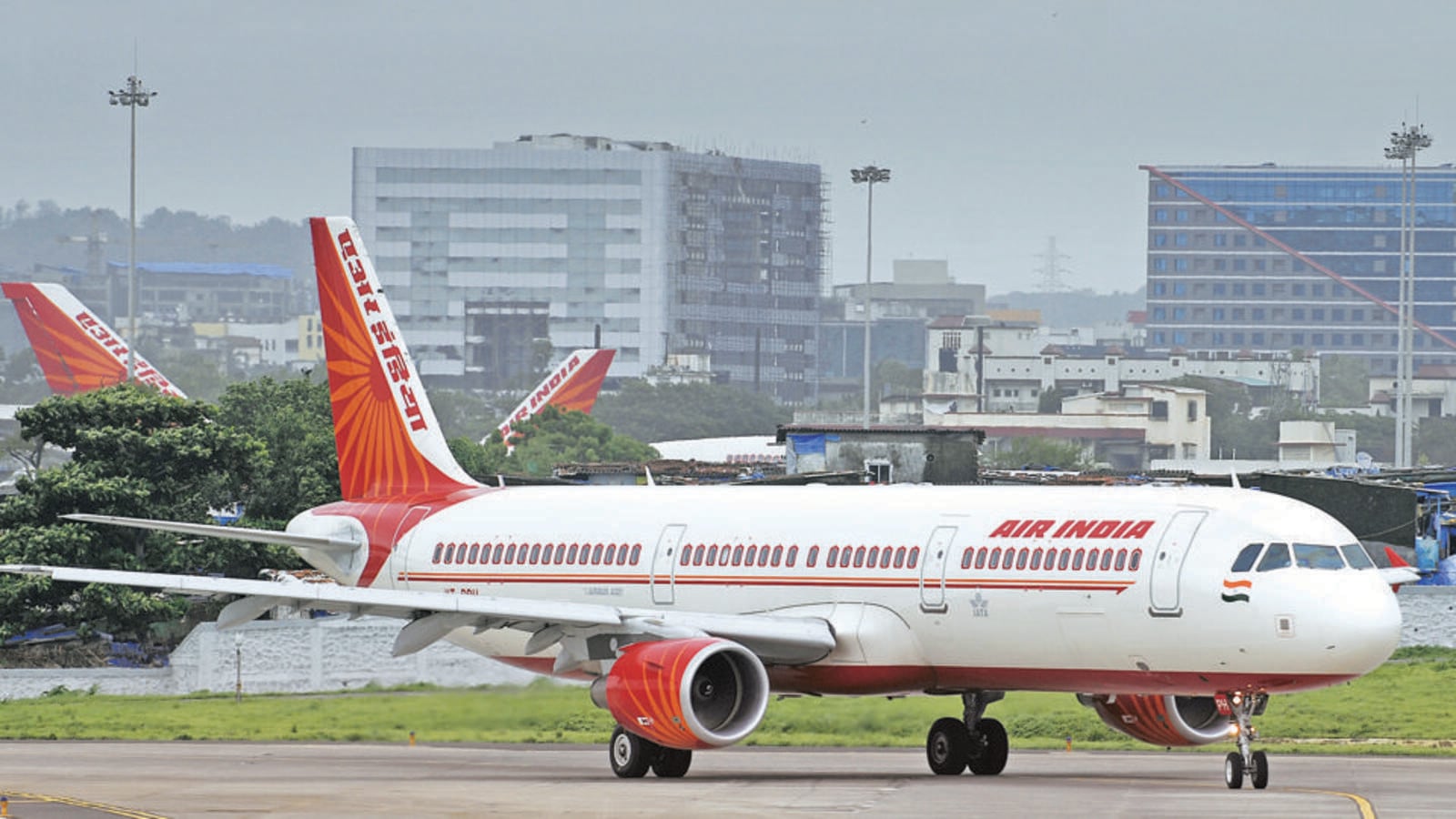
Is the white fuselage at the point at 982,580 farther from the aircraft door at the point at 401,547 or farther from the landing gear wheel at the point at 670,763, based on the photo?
the landing gear wheel at the point at 670,763

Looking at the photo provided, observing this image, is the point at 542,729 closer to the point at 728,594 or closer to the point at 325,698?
the point at 325,698

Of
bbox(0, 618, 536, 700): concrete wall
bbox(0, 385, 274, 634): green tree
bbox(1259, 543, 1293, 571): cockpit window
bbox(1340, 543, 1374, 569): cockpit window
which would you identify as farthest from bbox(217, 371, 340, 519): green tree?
bbox(1340, 543, 1374, 569): cockpit window

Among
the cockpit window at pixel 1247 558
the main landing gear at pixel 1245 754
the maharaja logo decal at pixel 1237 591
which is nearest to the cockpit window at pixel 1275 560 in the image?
the cockpit window at pixel 1247 558

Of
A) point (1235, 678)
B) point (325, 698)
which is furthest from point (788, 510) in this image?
point (325, 698)

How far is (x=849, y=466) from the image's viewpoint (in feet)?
283

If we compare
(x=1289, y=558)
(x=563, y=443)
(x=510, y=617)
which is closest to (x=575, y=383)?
(x=563, y=443)

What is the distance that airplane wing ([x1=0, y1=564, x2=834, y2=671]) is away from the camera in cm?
3916

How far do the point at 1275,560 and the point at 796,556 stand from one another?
335 inches

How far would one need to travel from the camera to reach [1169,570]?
37188 millimetres

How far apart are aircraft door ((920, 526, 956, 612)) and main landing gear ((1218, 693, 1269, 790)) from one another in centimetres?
476

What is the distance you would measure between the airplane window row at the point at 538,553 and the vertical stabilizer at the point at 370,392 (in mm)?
2413

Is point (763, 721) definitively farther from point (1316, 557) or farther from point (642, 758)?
point (1316, 557)

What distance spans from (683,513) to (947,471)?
41.2 m

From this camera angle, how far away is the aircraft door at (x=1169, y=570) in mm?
37094
